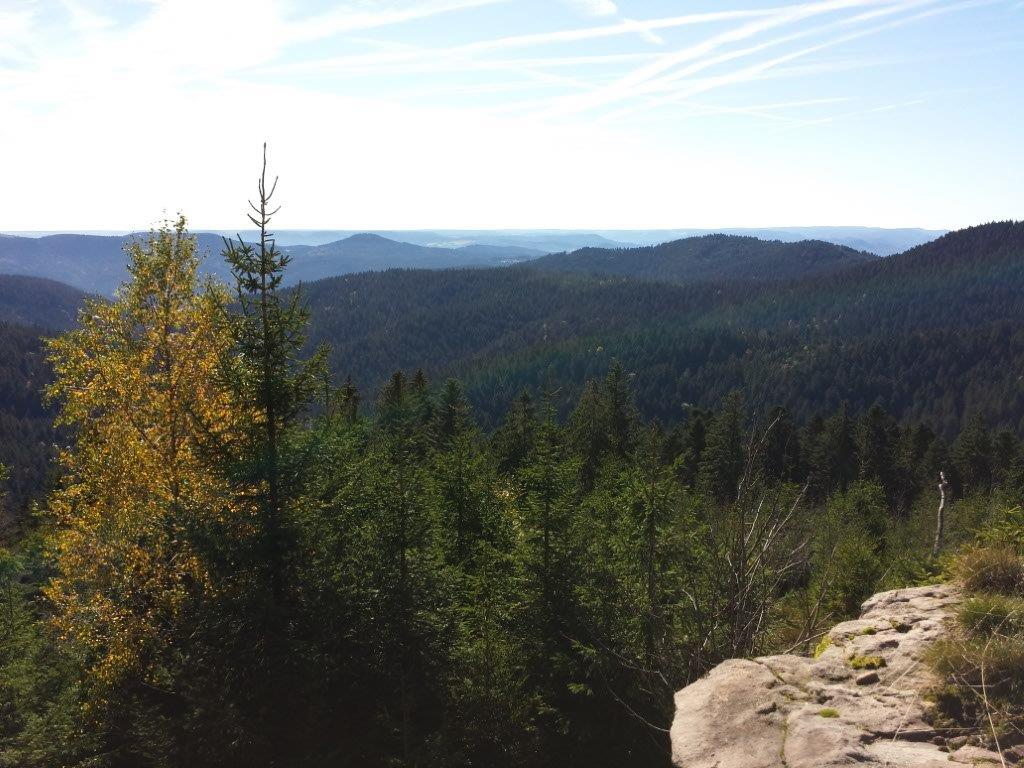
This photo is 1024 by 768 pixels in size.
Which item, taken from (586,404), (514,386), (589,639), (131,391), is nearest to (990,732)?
(589,639)

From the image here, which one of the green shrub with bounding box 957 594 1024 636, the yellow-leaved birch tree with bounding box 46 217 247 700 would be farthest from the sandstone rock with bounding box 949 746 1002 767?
the yellow-leaved birch tree with bounding box 46 217 247 700

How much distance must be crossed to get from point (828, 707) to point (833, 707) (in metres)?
0.04

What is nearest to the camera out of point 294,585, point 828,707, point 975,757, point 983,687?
point 975,757

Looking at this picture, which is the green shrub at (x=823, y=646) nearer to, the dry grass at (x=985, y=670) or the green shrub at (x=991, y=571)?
the dry grass at (x=985, y=670)

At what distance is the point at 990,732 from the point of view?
400cm

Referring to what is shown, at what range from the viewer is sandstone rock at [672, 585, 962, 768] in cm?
416

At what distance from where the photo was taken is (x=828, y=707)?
15.4 ft

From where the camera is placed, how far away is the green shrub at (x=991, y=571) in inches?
220

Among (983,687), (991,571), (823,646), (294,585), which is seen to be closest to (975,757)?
(983,687)

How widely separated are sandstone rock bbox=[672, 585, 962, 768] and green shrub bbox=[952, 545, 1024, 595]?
0.22 metres

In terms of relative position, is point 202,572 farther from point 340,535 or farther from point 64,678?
point 64,678

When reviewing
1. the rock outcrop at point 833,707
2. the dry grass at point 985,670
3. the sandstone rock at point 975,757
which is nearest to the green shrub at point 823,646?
the rock outcrop at point 833,707

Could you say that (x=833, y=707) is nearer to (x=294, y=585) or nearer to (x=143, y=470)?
(x=294, y=585)

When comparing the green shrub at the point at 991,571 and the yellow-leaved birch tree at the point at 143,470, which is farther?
the yellow-leaved birch tree at the point at 143,470
